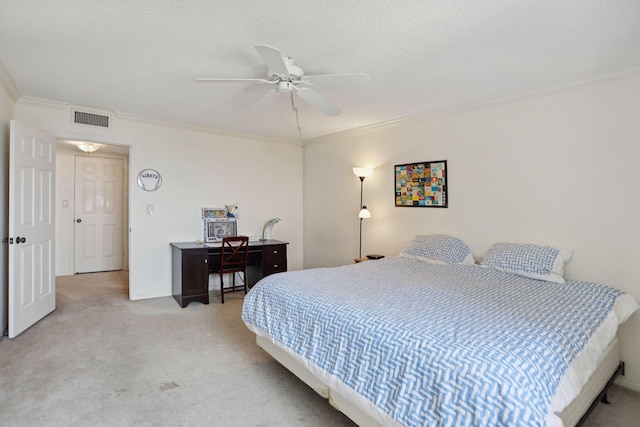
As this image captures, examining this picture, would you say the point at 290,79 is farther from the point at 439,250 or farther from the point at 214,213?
the point at 214,213

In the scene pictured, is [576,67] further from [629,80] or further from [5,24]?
[5,24]

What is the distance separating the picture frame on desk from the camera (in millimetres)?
4684

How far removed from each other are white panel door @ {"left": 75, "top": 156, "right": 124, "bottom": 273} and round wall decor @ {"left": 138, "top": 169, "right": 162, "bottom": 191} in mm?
2523

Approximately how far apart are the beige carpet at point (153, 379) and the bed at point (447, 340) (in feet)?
0.66

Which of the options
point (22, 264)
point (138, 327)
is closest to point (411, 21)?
point (138, 327)

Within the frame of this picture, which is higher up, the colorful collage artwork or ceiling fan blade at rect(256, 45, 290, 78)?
ceiling fan blade at rect(256, 45, 290, 78)

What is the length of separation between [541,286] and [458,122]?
1.85 metres

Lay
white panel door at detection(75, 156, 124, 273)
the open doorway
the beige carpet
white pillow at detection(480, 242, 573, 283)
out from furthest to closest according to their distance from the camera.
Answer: white panel door at detection(75, 156, 124, 273) → the open doorway → white pillow at detection(480, 242, 573, 283) → the beige carpet

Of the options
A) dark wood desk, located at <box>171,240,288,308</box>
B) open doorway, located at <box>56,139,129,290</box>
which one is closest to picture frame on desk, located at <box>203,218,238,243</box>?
dark wood desk, located at <box>171,240,288,308</box>

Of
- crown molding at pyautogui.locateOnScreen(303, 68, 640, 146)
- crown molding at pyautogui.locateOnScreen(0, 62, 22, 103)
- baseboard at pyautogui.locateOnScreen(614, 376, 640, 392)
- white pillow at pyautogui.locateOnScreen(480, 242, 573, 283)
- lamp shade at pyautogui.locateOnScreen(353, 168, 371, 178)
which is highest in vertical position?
crown molding at pyautogui.locateOnScreen(0, 62, 22, 103)

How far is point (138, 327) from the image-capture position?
329 cm

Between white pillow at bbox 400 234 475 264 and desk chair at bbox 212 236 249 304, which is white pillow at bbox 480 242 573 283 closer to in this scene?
white pillow at bbox 400 234 475 264

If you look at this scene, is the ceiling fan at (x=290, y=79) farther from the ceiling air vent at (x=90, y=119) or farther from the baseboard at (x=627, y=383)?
the baseboard at (x=627, y=383)

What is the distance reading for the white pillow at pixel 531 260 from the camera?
2.63 metres
